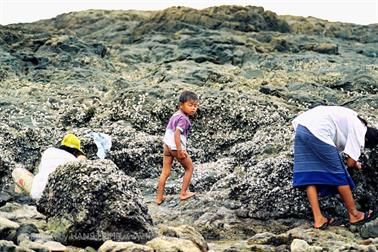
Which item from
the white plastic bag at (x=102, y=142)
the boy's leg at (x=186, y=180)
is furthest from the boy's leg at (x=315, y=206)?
the white plastic bag at (x=102, y=142)

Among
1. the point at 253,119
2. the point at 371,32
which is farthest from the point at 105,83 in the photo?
the point at 371,32

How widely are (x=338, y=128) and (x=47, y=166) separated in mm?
3530

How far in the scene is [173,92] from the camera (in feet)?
44.0

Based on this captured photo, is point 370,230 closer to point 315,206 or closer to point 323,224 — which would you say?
point 323,224

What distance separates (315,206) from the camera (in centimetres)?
765

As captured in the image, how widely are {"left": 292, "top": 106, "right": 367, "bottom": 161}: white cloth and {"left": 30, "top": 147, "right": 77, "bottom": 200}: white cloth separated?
9.59 ft

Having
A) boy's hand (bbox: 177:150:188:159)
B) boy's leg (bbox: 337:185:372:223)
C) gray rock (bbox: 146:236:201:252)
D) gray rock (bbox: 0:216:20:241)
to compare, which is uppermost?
boy's hand (bbox: 177:150:188:159)

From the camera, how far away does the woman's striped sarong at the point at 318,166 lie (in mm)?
7613

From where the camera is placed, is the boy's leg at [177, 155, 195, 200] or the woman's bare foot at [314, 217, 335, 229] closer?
the woman's bare foot at [314, 217, 335, 229]

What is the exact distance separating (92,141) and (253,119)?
2.92 metres

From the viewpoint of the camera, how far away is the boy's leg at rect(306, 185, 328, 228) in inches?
300

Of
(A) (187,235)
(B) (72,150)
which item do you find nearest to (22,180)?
(B) (72,150)

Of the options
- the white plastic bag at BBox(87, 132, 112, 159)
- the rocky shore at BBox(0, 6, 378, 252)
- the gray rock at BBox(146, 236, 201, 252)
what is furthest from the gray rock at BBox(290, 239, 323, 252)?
the white plastic bag at BBox(87, 132, 112, 159)

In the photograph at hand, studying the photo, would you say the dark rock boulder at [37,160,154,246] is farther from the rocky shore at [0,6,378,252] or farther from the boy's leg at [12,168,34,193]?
the boy's leg at [12,168,34,193]
